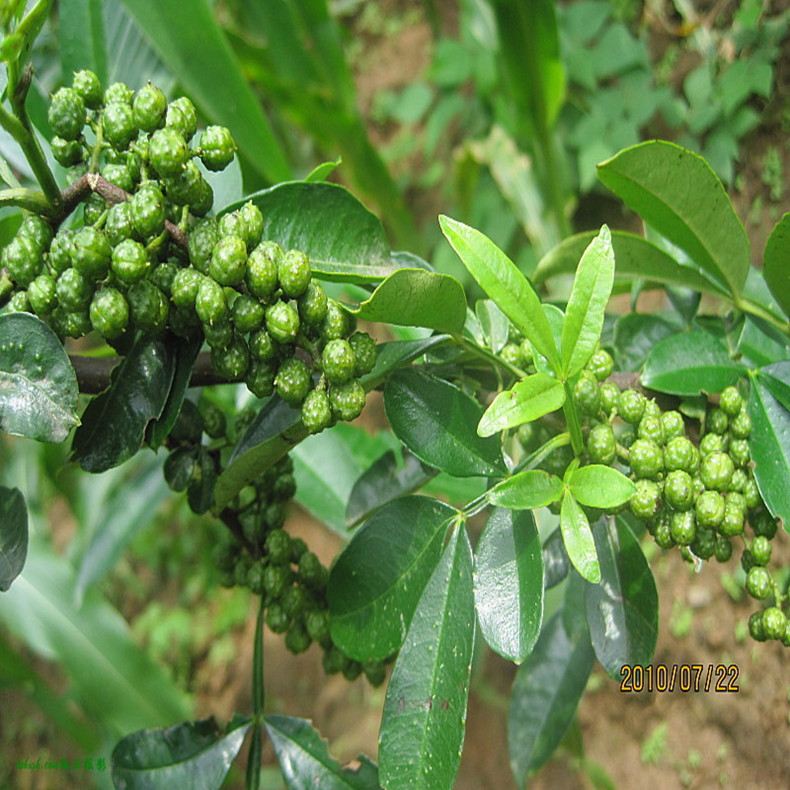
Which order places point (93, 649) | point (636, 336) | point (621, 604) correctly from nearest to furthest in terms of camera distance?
point (621, 604) → point (636, 336) → point (93, 649)

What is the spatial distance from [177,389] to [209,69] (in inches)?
37.8

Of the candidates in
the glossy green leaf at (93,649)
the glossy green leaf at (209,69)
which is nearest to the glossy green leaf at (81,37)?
the glossy green leaf at (209,69)

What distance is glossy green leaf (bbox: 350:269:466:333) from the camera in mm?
580

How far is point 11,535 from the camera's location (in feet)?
2.28

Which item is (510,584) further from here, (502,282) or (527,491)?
(502,282)

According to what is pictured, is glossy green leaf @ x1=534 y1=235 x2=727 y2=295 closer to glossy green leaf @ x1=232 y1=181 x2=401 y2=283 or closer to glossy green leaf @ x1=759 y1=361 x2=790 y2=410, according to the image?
glossy green leaf @ x1=759 y1=361 x2=790 y2=410

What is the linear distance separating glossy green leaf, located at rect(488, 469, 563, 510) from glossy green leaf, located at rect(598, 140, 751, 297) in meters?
Answer: 0.30

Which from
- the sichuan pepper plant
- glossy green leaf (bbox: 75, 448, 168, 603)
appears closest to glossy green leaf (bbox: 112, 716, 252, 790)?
the sichuan pepper plant

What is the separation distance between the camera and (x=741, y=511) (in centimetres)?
→ 68

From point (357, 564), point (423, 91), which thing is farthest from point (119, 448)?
point (423, 91)

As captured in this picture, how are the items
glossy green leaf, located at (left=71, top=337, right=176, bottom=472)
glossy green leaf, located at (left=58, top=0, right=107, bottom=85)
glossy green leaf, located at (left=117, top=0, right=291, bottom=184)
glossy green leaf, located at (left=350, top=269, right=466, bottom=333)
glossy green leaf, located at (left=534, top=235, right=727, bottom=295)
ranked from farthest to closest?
glossy green leaf, located at (left=117, top=0, right=291, bottom=184) < glossy green leaf, located at (left=58, top=0, right=107, bottom=85) < glossy green leaf, located at (left=534, top=235, right=727, bottom=295) < glossy green leaf, located at (left=71, top=337, right=176, bottom=472) < glossy green leaf, located at (left=350, top=269, right=466, bottom=333)

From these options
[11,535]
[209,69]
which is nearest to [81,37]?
[209,69]

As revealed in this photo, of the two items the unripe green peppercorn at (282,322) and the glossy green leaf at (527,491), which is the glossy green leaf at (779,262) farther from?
the unripe green peppercorn at (282,322)

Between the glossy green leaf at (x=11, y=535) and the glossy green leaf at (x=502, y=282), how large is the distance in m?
0.47
